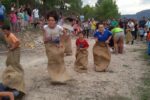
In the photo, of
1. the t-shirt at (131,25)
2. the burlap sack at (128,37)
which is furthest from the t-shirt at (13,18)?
the t-shirt at (131,25)

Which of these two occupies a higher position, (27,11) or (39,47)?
(27,11)

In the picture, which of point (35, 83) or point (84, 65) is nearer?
point (35, 83)

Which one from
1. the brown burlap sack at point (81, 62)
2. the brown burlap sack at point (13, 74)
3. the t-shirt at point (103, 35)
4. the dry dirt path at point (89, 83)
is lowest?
the dry dirt path at point (89, 83)

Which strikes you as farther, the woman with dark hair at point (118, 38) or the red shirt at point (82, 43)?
the woman with dark hair at point (118, 38)

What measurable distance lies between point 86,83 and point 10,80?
2.59 m

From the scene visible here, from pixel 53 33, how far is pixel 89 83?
168 centimetres

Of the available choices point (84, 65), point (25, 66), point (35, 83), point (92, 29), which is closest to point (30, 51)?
point (25, 66)

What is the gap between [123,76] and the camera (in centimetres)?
1160

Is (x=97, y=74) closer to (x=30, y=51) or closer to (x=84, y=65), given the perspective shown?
(x=84, y=65)

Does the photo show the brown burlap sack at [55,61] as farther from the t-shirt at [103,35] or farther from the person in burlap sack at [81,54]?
the t-shirt at [103,35]

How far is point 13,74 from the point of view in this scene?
8.62 metres

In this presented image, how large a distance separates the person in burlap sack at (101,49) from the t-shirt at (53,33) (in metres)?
2.34

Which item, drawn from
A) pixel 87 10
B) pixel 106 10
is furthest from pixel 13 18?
pixel 87 10

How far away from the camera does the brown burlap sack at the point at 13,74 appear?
8539 millimetres
